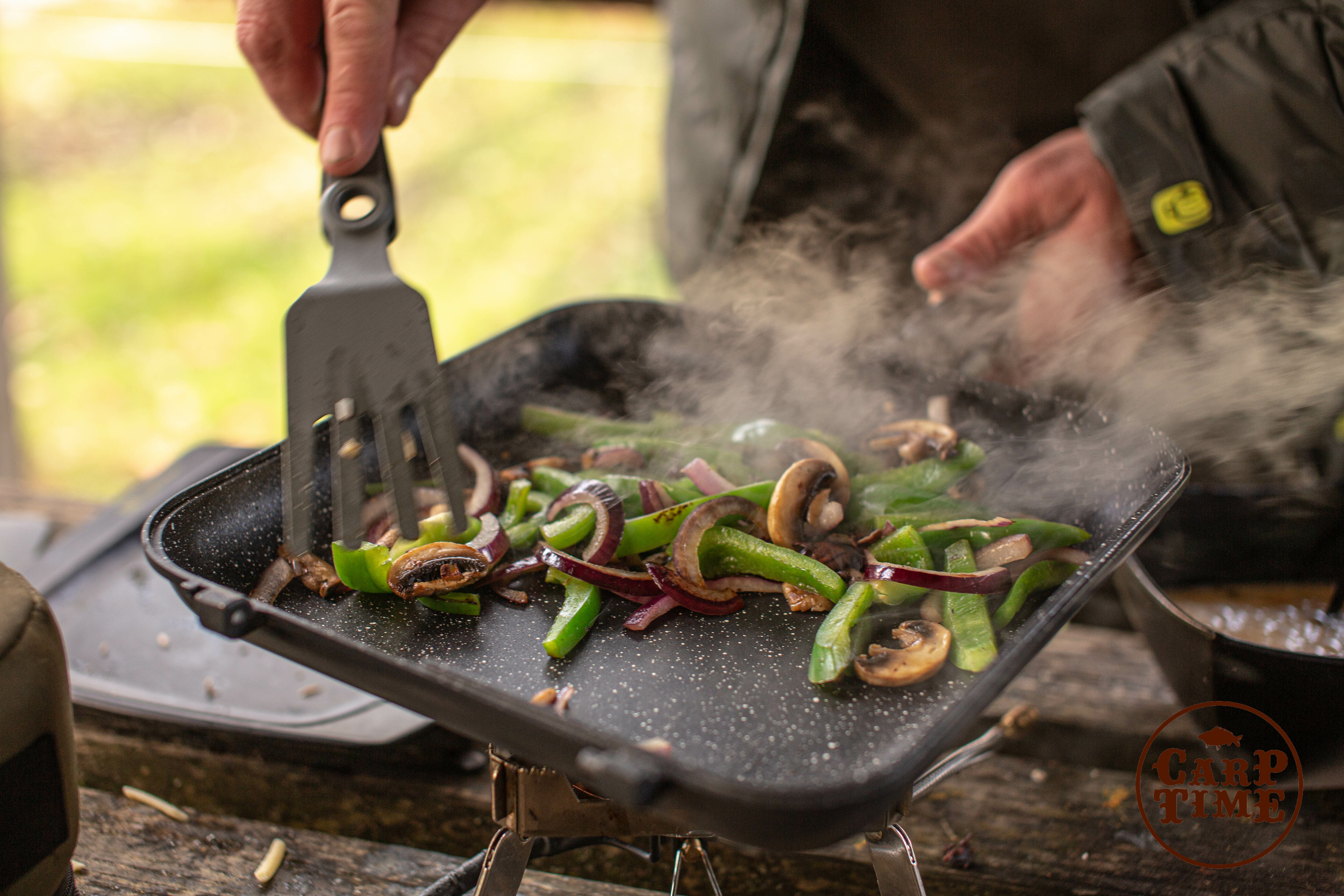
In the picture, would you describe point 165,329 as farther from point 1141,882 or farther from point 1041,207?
point 1141,882

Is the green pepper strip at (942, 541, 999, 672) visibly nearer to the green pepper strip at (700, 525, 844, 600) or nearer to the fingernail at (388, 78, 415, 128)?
the green pepper strip at (700, 525, 844, 600)

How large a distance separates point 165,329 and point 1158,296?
511 centimetres

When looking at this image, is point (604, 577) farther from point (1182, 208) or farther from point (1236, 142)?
point (1236, 142)

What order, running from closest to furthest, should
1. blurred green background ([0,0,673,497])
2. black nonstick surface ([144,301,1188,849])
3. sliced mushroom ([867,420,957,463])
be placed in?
1. black nonstick surface ([144,301,1188,849])
2. sliced mushroom ([867,420,957,463])
3. blurred green background ([0,0,673,497])

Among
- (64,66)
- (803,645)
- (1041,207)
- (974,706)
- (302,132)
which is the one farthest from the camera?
(64,66)

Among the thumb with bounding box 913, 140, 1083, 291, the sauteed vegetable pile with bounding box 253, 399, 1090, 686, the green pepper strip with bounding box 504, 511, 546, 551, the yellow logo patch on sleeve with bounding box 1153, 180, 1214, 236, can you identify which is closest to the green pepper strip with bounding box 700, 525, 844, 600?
the sauteed vegetable pile with bounding box 253, 399, 1090, 686

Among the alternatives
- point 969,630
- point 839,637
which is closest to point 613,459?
point 839,637

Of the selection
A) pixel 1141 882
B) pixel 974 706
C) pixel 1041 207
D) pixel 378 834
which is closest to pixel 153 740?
pixel 378 834

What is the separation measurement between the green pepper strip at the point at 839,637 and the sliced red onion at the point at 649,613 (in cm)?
24

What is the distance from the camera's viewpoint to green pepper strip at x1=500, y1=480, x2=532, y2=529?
5.65 ft

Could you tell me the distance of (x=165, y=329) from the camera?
209 inches

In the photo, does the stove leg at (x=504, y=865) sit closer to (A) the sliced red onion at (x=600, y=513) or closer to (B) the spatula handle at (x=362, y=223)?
(A) the sliced red onion at (x=600, y=513)

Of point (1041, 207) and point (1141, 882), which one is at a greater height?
point (1041, 207)

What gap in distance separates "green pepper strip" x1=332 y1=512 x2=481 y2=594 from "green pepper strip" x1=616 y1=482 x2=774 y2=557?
0.27 metres
